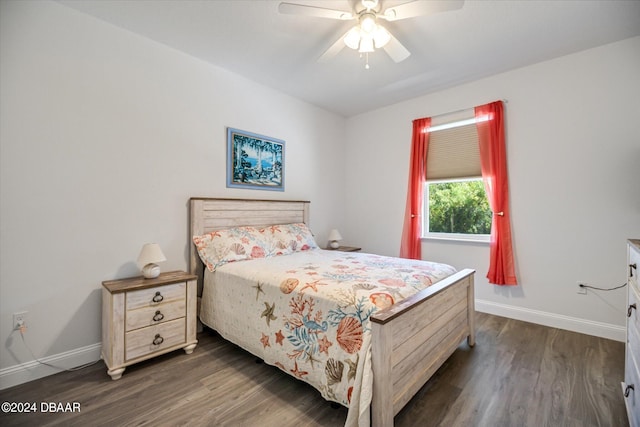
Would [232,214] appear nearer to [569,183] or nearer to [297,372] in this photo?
[297,372]

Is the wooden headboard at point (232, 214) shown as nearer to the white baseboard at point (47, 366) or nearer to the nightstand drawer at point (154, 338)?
the nightstand drawer at point (154, 338)

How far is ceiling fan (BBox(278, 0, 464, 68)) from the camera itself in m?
1.70

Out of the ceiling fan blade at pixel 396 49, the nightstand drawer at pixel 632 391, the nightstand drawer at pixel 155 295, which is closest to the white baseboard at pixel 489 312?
the nightstand drawer at pixel 155 295

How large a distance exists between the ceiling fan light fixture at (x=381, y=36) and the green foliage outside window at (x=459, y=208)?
6.78 ft

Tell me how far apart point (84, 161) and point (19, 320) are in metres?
1.16

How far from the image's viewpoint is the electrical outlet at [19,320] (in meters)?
1.88

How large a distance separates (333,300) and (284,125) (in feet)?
8.67

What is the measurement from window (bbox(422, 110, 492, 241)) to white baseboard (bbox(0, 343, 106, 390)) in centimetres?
359

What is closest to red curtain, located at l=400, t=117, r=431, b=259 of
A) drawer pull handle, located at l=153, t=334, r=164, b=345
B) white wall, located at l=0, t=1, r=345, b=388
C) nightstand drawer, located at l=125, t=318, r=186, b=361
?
white wall, located at l=0, t=1, r=345, b=388

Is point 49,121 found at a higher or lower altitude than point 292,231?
higher

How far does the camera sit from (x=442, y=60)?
2.77 metres

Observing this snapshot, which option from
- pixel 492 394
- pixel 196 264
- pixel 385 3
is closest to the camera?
pixel 492 394

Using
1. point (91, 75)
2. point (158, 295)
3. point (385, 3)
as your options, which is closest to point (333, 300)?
point (158, 295)

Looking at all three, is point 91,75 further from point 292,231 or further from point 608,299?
point 608,299
